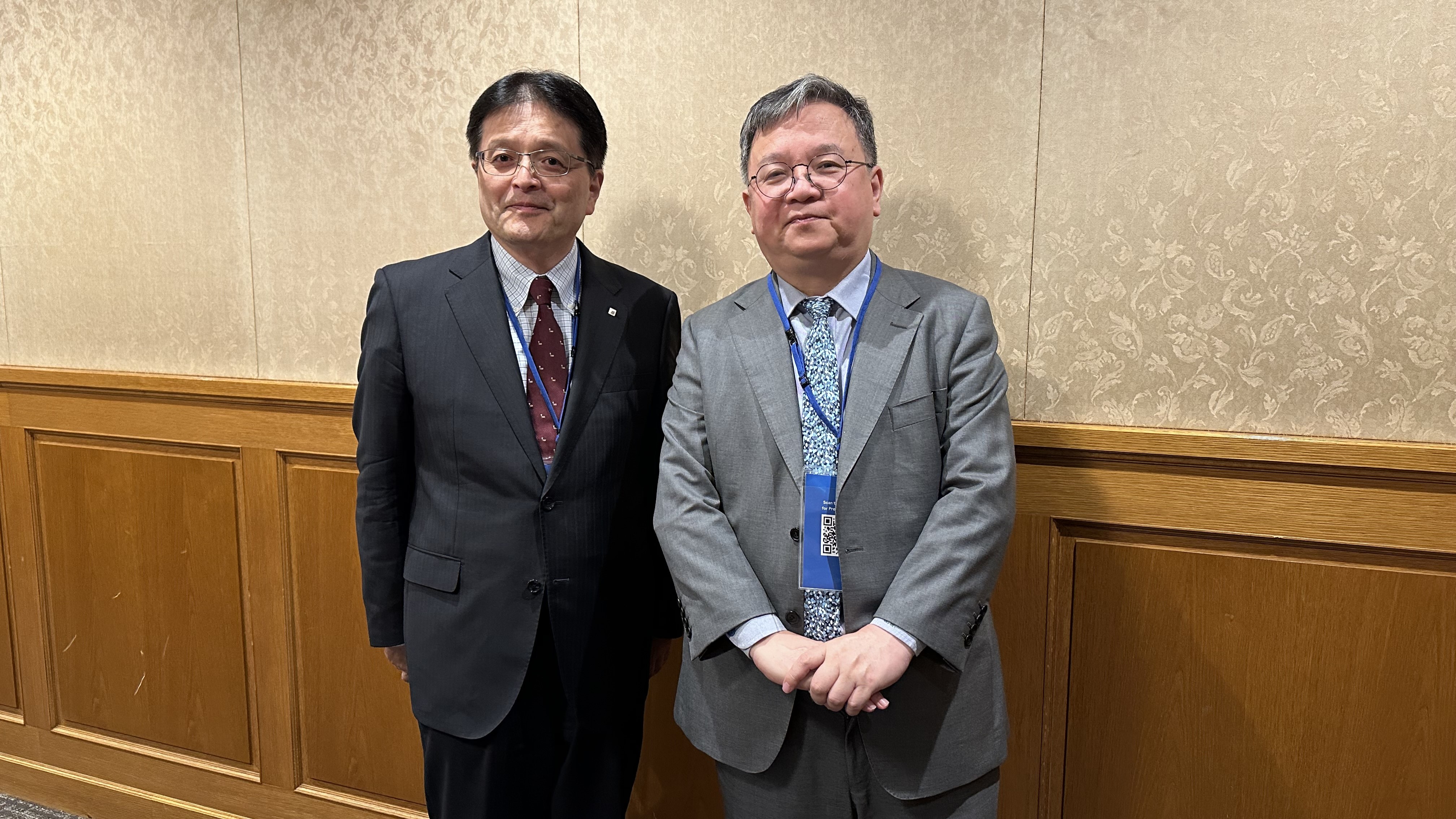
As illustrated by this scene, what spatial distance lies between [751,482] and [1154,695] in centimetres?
104

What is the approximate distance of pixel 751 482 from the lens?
144 centimetres

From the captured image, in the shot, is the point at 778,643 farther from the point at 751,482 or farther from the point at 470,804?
the point at 470,804

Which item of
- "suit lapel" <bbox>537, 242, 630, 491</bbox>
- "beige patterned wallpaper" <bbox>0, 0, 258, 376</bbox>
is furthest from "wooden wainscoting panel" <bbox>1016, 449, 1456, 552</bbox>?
"beige patterned wallpaper" <bbox>0, 0, 258, 376</bbox>

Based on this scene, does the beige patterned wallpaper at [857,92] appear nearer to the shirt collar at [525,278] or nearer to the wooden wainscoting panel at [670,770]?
the shirt collar at [525,278]

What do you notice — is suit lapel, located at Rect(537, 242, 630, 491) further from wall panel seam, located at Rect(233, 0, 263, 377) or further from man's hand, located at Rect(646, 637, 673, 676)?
wall panel seam, located at Rect(233, 0, 263, 377)

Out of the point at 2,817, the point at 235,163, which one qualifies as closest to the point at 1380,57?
the point at 235,163

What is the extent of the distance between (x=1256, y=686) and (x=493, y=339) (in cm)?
163

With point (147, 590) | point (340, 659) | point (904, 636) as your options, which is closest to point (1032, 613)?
point (904, 636)

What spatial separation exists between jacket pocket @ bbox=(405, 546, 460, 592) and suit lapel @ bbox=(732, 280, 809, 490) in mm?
664

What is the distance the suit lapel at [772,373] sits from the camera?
4.66 feet

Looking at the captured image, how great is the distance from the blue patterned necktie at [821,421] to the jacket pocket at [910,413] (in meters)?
0.09

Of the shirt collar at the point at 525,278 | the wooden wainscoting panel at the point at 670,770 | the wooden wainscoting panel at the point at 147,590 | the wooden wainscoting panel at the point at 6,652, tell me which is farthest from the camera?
the wooden wainscoting panel at the point at 6,652

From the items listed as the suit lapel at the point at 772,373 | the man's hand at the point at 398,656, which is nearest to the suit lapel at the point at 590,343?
the suit lapel at the point at 772,373

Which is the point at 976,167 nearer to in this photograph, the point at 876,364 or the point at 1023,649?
the point at 876,364
